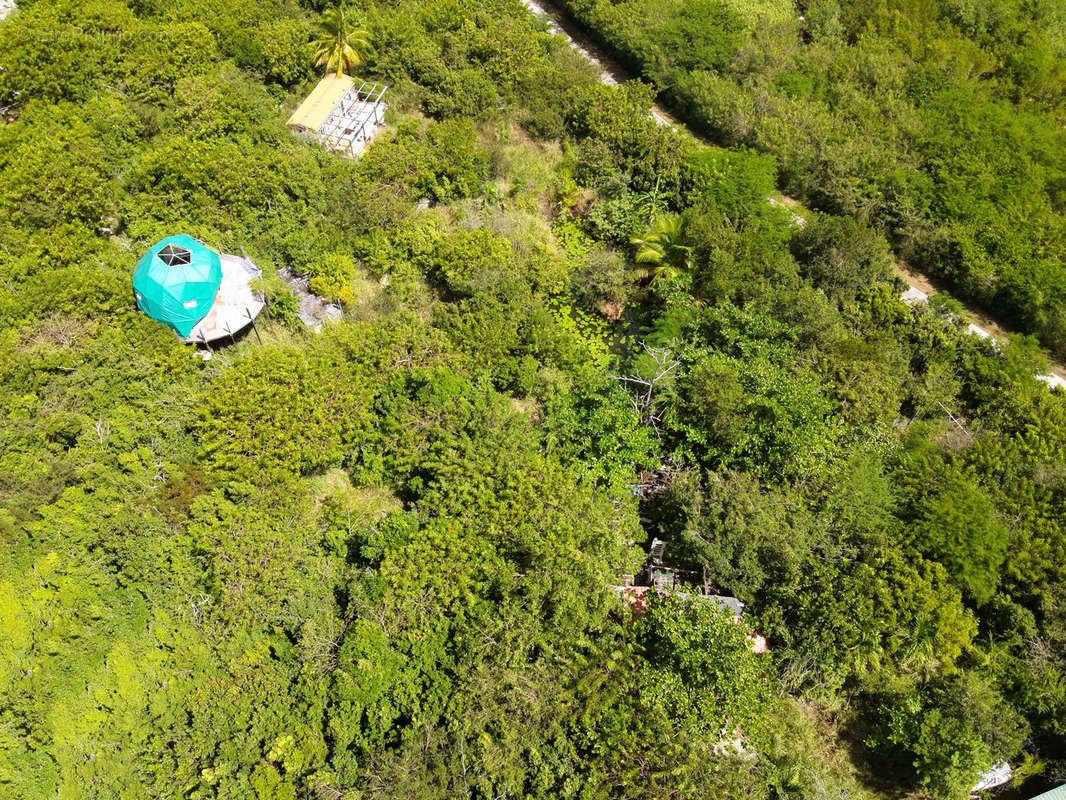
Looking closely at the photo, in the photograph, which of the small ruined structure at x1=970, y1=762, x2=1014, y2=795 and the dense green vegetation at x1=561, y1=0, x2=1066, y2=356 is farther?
the dense green vegetation at x1=561, y1=0, x2=1066, y2=356

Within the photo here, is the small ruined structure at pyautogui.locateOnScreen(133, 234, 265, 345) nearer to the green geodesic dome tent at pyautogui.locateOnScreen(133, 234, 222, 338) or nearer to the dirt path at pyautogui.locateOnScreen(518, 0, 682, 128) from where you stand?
the green geodesic dome tent at pyautogui.locateOnScreen(133, 234, 222, 338)

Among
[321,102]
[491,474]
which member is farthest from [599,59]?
[491,474]

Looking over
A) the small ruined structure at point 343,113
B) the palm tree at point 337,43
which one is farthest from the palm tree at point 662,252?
the palm tree at point 337,43

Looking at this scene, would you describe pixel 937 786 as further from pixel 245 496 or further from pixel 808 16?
pixel 808 16

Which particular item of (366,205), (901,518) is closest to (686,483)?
(901,518)

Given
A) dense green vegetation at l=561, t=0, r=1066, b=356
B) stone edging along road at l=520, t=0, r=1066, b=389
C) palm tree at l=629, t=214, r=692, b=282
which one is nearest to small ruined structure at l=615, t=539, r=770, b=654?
palm tree at l=629, t=214, r=692, b=282

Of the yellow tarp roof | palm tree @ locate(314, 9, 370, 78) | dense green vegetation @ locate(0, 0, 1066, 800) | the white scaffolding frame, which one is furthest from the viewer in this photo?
palm tree @ locate(314, 9, 370, 78)
